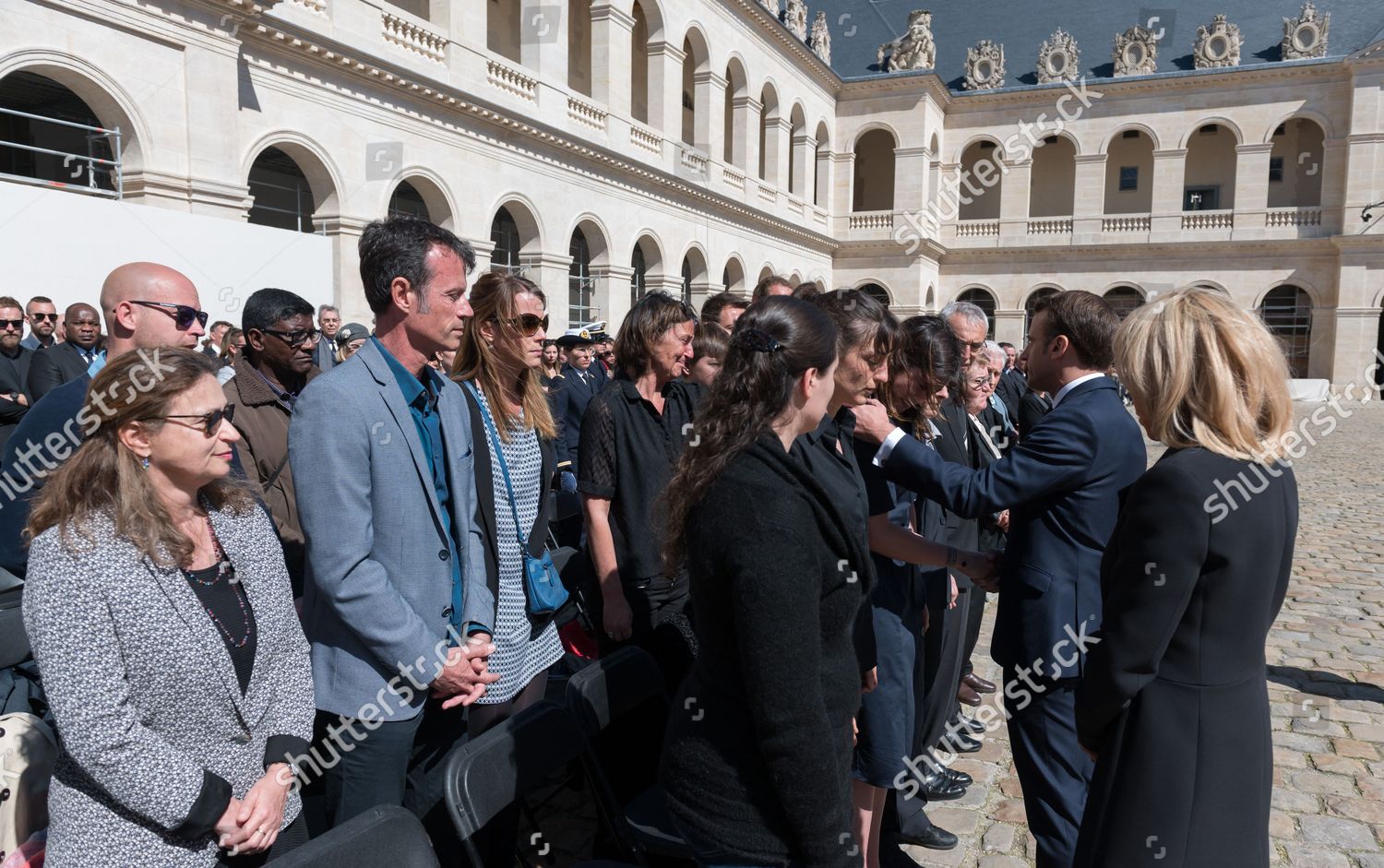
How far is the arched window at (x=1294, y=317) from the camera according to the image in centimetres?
3419

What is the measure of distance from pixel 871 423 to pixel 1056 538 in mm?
743

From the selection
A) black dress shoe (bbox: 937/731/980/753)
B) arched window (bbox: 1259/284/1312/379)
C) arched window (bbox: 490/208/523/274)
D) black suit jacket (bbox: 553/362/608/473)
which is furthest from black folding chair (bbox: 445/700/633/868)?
arched window (bbox: 1259/284/1312/379)

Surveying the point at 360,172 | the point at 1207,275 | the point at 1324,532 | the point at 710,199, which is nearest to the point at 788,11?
the point at 710,199

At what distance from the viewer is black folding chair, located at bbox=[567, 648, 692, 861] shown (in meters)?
2.93

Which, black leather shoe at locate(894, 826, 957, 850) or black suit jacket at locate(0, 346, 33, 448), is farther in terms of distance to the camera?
black suit jacket at locate(0, 346, 33, 448)

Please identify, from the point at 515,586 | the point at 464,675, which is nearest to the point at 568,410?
the point at 515,586

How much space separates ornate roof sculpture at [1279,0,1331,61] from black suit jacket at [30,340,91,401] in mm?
40342

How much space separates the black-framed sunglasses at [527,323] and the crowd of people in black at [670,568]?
0.07ft

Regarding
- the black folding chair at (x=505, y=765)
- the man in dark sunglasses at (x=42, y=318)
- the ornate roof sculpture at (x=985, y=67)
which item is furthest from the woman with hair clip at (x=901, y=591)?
the ornate roof sculpture at (x=985, y=67)

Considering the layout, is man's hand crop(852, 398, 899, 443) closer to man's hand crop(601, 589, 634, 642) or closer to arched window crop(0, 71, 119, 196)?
man's hand crop(601, 589, 634, 642)

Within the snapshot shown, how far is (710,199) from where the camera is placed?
78.9 ft

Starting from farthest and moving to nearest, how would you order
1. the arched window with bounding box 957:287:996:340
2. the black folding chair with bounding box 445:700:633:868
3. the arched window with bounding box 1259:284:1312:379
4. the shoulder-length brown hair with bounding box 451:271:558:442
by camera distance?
1. the arched window with bounding box 957:287:996:340
2. the arched window with bounding box 1259:284:1312:379
3. the shoulder-length brown hair with bounding box 451:271:558:442
4. the black folding chair with bounding box 445:700:633:868

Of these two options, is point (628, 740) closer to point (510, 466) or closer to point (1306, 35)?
point (510, 466)

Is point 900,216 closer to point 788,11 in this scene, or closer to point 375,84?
point 788,11
